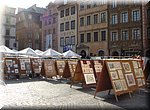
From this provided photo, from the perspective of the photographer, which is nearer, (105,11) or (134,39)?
(134,39)

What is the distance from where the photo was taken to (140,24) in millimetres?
32812

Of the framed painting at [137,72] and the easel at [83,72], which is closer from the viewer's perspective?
the framed painting at [137,72]

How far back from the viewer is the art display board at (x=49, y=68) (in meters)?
17.6

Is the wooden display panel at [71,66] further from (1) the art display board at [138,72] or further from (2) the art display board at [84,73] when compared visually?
(1) the art display board at [138,72]

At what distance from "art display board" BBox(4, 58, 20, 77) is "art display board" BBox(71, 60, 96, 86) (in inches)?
265

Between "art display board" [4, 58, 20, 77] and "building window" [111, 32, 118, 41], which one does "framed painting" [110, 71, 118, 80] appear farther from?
"building window" [111, 32, 118, 41]

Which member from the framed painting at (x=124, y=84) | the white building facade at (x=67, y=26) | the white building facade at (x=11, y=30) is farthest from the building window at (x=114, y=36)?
the white building facade at (x=11, y=30)

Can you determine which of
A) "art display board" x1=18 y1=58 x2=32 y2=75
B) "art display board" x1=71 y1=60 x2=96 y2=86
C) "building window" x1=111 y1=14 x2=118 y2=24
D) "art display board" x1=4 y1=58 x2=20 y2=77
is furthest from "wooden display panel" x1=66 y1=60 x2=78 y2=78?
"building window" x1=111 y1=14 x2=118 y2=24

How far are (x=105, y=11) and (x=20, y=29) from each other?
31.3 m

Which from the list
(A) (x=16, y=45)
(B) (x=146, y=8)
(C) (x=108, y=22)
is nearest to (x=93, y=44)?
(C) (x=108, y=22)

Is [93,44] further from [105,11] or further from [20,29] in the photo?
[20,29]

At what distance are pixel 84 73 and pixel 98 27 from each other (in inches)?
1089

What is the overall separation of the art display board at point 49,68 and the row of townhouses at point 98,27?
53.7ft

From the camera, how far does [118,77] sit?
30.3ft
